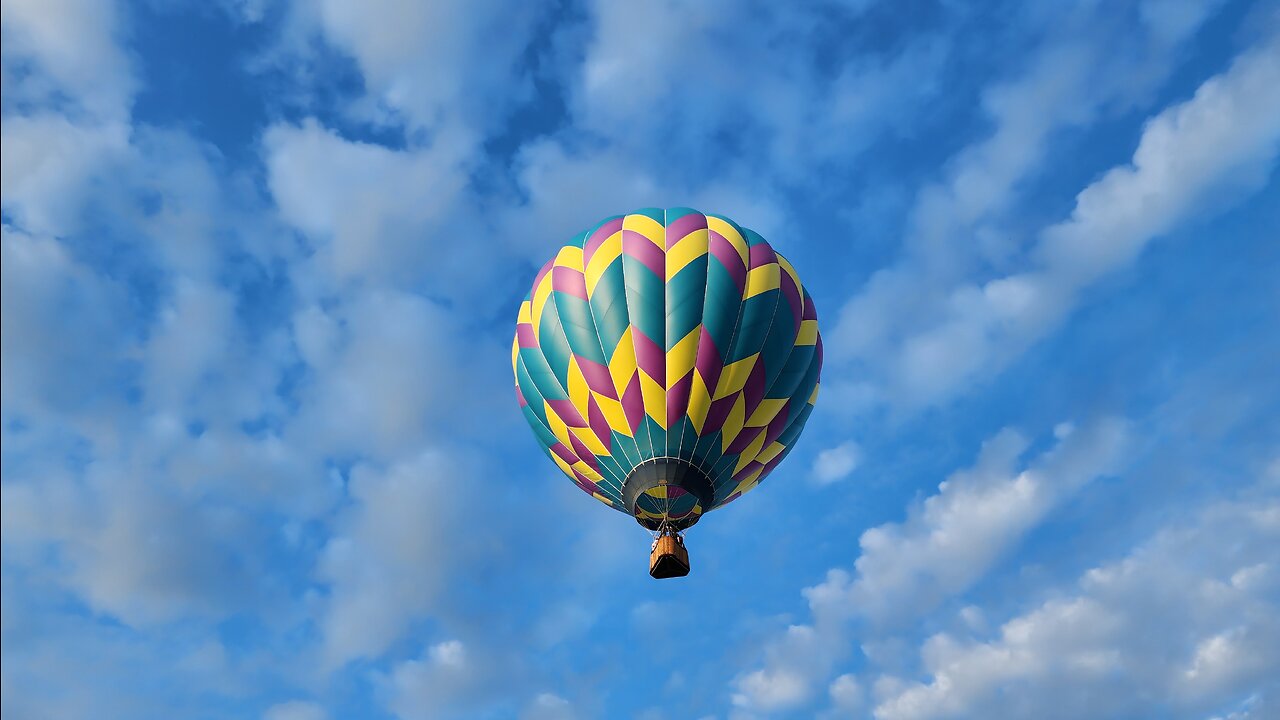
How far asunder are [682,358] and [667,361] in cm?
40

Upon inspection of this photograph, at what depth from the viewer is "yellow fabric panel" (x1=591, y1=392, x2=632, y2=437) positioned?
2322 cm

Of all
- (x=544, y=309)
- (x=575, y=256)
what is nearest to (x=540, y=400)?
(x=544, y=309)

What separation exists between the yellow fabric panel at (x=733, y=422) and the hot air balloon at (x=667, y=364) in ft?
0.14

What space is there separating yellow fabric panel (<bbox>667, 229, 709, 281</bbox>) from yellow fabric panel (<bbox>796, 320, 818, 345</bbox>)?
3.66 metres

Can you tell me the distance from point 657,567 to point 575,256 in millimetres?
9034

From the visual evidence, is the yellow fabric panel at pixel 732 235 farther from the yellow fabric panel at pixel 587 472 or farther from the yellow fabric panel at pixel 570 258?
the yellow fabric panel at pixel 587 472

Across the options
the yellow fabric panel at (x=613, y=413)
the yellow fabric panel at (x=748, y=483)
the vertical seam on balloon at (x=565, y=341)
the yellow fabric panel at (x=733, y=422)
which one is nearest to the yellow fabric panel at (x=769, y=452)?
the yellow fabric panel at (x=748, y=483)

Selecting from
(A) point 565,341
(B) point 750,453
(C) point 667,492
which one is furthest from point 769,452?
(A) point 565,341

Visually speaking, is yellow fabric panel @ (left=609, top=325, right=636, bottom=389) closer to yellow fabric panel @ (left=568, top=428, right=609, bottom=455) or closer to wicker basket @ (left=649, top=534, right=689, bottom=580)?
yellow fabric panel @ (left=568, top=428, right=609, bottom=455)

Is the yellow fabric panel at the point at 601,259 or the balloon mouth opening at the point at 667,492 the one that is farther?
the yellow fabric panel at the point at 601,259

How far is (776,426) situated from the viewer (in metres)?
25.0

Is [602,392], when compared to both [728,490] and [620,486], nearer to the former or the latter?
[620,486]

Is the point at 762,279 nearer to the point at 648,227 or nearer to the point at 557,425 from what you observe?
the point at 648,227

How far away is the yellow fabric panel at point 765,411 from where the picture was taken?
24.0 metres
